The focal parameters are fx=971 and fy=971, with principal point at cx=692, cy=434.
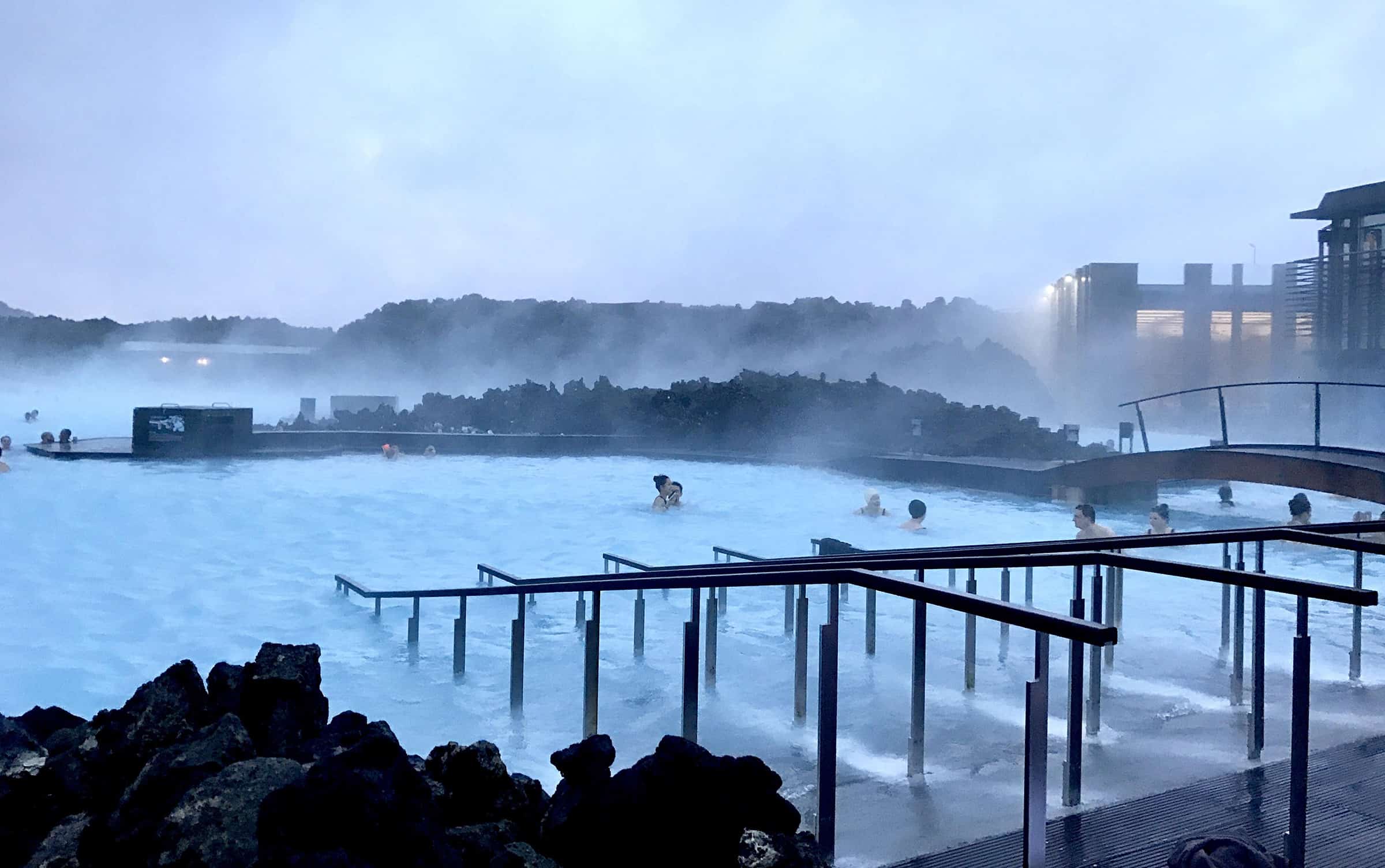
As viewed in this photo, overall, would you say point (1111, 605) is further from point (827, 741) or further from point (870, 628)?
point (827, 741)

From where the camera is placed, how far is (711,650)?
17.6ft

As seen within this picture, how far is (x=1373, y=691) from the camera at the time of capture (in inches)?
156

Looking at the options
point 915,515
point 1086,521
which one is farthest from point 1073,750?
point 915,515

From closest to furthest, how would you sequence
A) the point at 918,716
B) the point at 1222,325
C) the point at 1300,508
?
the point at 918,716 → the point at 1300,508 → the point at 1222,325

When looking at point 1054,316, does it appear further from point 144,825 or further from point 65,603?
point 144,825

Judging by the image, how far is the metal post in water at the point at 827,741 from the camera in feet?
7.57

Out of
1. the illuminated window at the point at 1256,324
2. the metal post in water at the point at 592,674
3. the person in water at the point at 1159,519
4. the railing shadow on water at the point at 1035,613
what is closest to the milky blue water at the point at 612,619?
the railing shadow on water at the point at 1035,613

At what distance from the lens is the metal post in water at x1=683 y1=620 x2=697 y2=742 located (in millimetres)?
2887

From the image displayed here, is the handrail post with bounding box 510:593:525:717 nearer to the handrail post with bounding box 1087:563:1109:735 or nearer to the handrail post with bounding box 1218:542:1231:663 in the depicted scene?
the handrail post with bounding box 1087:563:1109:735

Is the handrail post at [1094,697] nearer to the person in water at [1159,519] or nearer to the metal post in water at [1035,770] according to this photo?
the metal post in water at [1035,770]

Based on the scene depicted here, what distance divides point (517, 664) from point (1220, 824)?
3548 mm

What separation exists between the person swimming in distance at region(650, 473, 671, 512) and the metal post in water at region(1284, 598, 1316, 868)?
1208cm

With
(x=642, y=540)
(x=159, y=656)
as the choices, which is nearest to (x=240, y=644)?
(x=159, y=656)

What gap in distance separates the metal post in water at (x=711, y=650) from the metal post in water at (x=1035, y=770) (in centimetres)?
322
